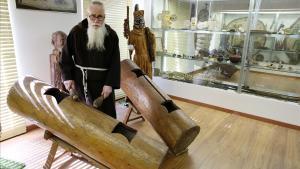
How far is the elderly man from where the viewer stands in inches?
72.2

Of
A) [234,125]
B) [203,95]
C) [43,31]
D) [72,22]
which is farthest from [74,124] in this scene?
[203,95]

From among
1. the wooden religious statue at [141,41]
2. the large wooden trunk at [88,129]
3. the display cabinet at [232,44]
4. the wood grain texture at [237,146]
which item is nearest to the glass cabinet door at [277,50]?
the display cabinet at [232,44]

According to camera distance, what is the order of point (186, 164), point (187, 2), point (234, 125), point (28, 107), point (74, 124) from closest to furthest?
point (74, 124)
point (28, 107)
point (186, 164)
point (234, 125)
point (187, 2)

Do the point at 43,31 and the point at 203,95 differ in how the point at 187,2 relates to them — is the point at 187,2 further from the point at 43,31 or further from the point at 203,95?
the point at 43,31

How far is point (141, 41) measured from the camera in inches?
125

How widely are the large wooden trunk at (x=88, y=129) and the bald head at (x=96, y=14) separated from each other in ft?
2.15

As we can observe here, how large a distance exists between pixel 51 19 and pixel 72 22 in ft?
0.99

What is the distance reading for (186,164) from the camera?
7.07 ft

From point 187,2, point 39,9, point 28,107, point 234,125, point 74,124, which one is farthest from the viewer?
point 187,2

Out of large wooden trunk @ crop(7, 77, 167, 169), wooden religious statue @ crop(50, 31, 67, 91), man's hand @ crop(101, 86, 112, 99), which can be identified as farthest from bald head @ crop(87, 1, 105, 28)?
wooden religious statue @ crop(50, 31, 67, 91)

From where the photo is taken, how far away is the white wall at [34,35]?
7.54 feet

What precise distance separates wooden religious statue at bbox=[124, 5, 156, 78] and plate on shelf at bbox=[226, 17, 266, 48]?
1335 millimetres

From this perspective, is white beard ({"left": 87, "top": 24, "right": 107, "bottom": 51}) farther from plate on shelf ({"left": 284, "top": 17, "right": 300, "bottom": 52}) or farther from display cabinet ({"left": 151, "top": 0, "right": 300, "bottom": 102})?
plate on shelf ({"left": 284, "top": 17, "right": 300, "bottom": 52})

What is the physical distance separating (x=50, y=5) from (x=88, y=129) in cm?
173
